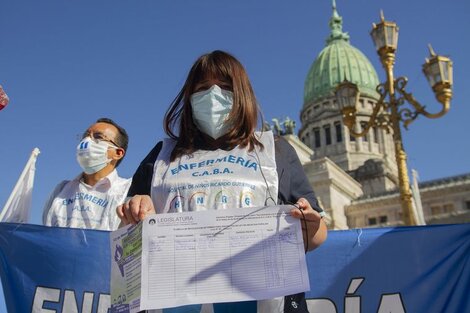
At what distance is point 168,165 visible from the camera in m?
2.38

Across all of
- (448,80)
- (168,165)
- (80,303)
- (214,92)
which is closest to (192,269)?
(168,165)

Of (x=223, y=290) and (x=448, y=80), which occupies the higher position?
(x=448, y=80)

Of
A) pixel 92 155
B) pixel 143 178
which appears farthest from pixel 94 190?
pixel 143 178

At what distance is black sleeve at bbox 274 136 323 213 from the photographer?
2301 millimetres

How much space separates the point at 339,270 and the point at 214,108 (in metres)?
1.79

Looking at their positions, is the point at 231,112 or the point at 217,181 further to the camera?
the point at 231,112

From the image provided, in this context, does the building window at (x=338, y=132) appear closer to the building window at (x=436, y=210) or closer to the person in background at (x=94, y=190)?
the building window at (x=436, y=210)

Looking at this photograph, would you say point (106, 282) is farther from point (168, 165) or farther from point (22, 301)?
point (168, 165)

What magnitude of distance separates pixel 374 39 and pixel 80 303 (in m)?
11.3

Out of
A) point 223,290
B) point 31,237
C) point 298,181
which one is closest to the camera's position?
point 223,290

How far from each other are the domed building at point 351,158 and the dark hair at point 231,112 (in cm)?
4135

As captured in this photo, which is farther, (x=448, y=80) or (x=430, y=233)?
(x=448, y=80)

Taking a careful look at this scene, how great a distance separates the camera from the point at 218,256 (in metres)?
2.05

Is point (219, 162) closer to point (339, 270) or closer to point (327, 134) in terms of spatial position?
point (339, 270)
